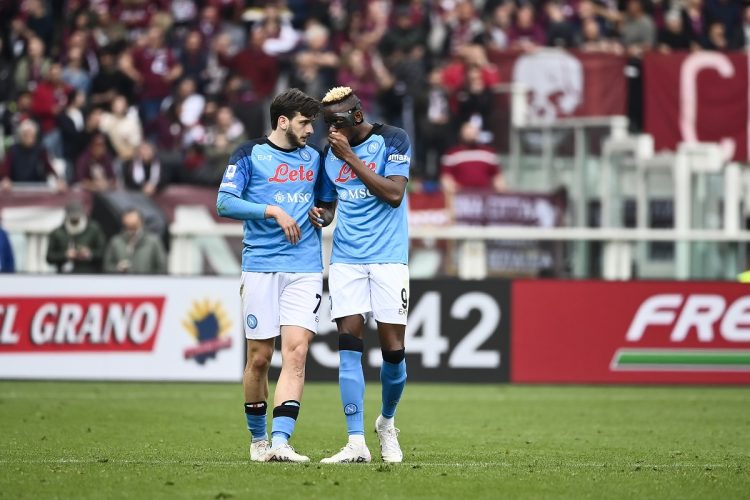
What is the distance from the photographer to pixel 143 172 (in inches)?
864

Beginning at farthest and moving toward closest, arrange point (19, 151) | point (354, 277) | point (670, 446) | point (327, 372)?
point (19, 151)
point (327, 372)
point (670, 446)
point (354, 277)

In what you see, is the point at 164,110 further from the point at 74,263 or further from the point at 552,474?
the point at 552,474

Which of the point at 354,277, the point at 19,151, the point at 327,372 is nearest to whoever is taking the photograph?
the point at 354,277

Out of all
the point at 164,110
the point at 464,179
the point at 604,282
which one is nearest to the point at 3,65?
the point at 164,110

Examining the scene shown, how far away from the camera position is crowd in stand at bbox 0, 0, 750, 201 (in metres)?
22.8

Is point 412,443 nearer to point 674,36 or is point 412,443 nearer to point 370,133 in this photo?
point 370,133

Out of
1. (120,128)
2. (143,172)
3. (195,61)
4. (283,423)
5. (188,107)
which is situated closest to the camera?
(283,423)

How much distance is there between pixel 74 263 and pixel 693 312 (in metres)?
7.94

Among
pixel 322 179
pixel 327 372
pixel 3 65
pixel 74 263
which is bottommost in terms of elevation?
pixel 327 372

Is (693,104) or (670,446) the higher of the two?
(693,104)

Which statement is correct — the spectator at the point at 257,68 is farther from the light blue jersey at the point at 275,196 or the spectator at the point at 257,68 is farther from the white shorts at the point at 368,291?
the white shorts at the point at 368,291

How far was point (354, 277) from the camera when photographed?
1038cm

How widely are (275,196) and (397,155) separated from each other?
2.89 ft

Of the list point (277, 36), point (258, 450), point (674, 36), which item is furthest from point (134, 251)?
point (674, 36)
